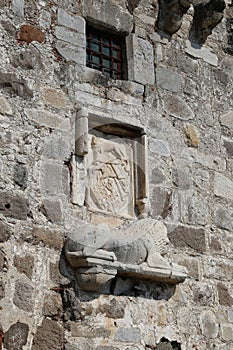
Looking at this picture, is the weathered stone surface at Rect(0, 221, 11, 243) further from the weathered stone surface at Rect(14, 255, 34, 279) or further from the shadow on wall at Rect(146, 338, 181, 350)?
the shadow on wall at Rect(146, 338, 181, 350)

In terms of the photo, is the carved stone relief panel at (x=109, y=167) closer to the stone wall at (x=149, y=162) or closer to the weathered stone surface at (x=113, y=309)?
the stone wall at (x=149, y=162)

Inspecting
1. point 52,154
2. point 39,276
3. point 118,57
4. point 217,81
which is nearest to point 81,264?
point 39,276

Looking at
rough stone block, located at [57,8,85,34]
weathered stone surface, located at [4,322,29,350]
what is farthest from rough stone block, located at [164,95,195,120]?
weathered stone surface, located at [4,322,29,350]

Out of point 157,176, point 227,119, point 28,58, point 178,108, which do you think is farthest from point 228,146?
point 28,58

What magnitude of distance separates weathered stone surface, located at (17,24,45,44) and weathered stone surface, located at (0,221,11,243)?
4.51ft

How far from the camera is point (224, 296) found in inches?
237

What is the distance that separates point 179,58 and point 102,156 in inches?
51.7

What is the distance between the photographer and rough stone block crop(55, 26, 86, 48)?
226 inches

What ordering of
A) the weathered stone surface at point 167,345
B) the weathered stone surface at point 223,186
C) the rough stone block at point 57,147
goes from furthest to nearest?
the weathered stone surface at point 223,186, the weathered stone surface at point 167,345, the rough stone block at point 57,147

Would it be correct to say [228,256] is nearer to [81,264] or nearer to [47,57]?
[81,264]

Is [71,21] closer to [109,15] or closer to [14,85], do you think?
[109,15]

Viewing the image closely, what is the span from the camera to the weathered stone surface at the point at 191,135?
626 centimetres

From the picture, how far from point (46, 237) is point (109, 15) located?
1935 mm

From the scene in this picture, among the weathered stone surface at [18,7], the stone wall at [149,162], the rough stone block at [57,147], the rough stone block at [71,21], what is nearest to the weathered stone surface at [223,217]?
the stone wall at [149,162]
